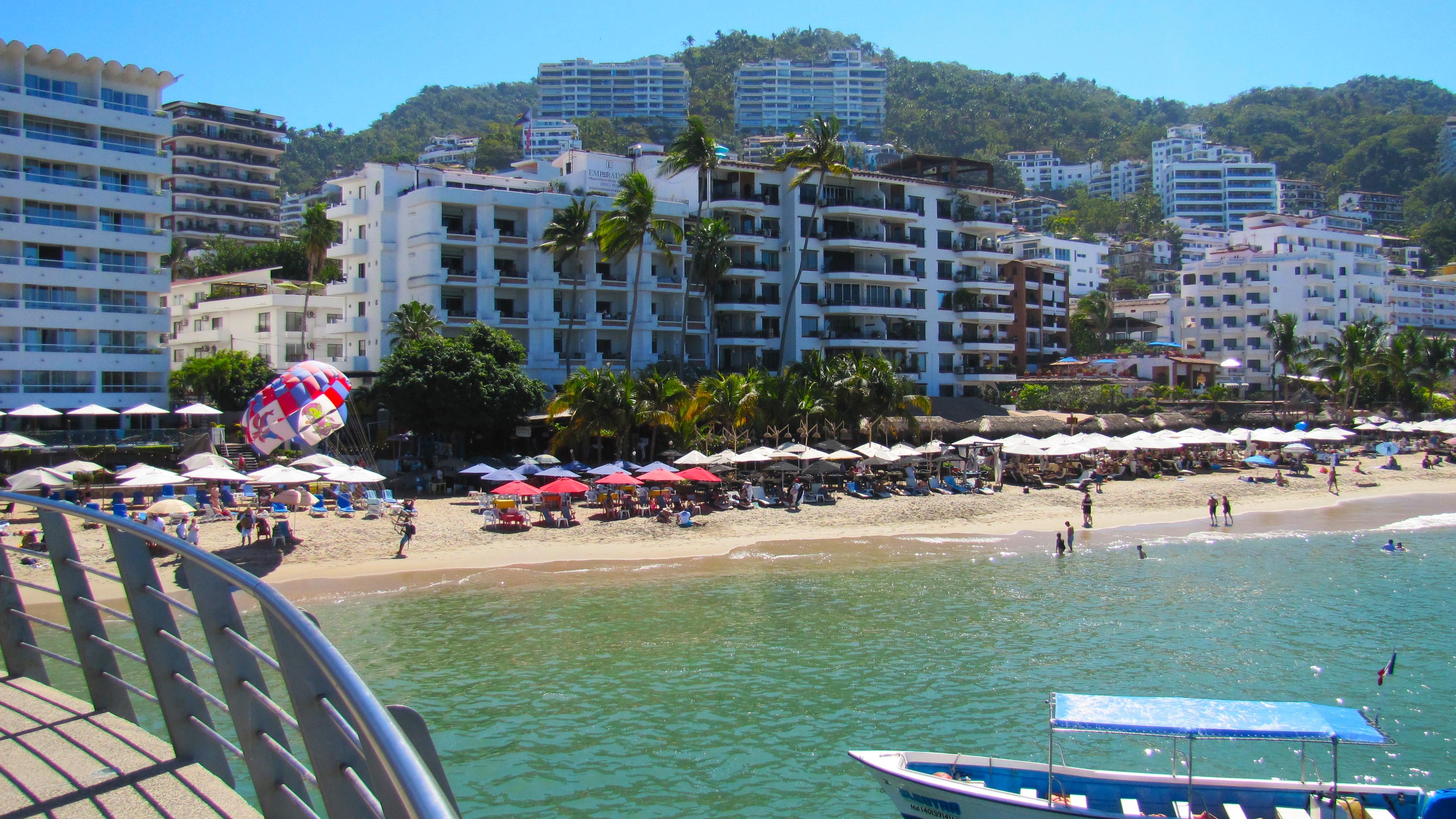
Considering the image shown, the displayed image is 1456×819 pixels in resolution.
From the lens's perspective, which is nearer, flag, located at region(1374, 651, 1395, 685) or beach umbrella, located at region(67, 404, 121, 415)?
flag, located at region(1374, 651, 1395, 685)

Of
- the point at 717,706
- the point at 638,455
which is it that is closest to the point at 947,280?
the point at 638,455

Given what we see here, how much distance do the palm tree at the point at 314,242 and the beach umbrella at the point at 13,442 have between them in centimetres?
2446

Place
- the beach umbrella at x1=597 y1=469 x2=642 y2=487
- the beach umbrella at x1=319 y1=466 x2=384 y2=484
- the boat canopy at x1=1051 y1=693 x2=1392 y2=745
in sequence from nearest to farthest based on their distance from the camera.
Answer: the boat canopy at x1=1051 y1=693 x2=1392 y2=745, the beach umbrella at x1=319 y1=466 x2=384 y2=484, the beach umbrella at x1=597 y1=469 x2=642 y2=487

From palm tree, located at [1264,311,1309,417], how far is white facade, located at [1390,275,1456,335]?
32.1 meters

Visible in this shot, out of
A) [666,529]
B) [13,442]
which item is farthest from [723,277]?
[13,442]

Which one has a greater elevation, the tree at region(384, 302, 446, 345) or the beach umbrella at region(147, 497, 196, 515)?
the tree at region(384, 302, 446, 345)

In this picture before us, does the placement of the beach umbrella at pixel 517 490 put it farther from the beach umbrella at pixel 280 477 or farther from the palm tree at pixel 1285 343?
the palm tree at pixel 1285 343

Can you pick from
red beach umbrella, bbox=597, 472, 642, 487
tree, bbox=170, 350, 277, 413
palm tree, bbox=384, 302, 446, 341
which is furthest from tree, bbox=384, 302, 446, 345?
red beach umbrella, bbox=597, 472, 642, 487

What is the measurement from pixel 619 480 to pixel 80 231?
33633 mm

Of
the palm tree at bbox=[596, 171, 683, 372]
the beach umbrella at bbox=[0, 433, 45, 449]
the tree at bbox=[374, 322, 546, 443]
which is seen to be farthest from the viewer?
the palm tree at bbox=[596, 171, 683, 372]

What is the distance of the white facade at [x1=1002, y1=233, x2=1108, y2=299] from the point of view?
111m

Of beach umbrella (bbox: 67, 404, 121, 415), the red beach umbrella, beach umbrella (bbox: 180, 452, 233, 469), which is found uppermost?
beach umbrella (bbox: 67, 404, 121, 415)

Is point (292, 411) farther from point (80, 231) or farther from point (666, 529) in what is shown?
point (80, 231)

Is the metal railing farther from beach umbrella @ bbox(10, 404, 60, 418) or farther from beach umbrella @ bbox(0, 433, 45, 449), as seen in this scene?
beach umbrella @ bbox(10, 404, 60, 418)
